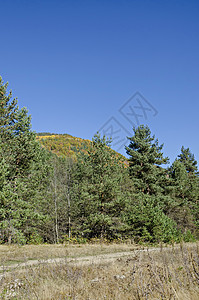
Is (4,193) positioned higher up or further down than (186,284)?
higher up

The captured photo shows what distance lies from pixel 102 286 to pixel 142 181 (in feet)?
70.5

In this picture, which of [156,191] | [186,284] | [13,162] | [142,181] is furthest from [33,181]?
[186,284]

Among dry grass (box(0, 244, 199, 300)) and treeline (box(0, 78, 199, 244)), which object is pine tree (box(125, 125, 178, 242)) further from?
dry grass (box(0, 244, 199, 300))

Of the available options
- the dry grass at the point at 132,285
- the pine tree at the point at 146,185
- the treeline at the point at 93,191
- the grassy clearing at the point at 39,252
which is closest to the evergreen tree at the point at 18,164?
the treeline at the point at 93,191

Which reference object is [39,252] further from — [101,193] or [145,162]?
[145,162]

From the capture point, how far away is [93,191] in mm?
20844

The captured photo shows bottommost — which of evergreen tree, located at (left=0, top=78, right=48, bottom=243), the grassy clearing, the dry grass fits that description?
the grassy clearing

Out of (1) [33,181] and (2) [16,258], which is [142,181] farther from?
(2) [16,258]

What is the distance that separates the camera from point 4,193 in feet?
47.4

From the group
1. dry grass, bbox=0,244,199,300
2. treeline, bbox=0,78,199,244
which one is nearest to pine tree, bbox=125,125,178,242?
treeline, bbox=0,78,199,244

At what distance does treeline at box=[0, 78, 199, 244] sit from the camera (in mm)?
17125

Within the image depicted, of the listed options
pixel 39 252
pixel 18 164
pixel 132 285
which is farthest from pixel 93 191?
pixel 132 285

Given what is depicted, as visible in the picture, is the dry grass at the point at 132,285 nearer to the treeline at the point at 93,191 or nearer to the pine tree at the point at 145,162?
the treeline at the point at 93,191

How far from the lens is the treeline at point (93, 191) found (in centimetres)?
1712
